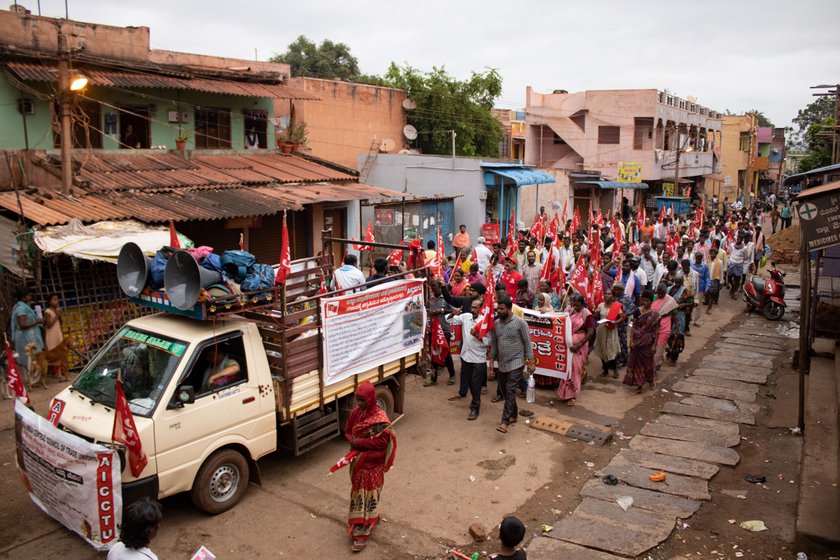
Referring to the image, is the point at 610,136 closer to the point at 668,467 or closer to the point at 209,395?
the point at 668,467

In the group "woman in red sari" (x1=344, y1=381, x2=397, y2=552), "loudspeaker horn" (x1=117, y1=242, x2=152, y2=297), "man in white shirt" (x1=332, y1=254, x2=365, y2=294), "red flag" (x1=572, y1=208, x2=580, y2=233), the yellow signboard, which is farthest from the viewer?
the yellow signboard

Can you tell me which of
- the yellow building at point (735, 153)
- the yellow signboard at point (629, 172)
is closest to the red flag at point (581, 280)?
the yellow signboard at point (629, 172)

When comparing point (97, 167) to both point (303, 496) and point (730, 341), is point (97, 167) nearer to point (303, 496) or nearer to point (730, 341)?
point (303, 496)

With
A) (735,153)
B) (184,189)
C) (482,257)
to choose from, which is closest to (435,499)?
(482,257)

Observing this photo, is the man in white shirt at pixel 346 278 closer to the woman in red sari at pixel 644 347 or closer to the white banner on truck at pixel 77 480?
the woman in red sari at pixel 644 347

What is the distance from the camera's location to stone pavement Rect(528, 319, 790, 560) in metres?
6.06

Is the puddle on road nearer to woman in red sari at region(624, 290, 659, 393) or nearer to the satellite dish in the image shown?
woman in red sari at region(624, 290, 659, 393)

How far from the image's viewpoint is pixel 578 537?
6105 mm

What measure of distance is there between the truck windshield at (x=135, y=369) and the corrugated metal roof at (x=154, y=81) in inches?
349

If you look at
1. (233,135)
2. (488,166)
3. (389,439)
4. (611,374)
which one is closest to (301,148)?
(233,135)

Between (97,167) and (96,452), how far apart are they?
34.9 feet

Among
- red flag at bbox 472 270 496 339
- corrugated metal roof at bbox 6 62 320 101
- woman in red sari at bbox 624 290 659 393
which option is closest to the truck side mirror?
red flag at bbox 472 270 496 339

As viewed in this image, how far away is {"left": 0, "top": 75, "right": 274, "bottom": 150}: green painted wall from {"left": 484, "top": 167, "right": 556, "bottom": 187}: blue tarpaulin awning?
7754mm

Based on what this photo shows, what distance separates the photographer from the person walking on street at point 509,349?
28.4ft
